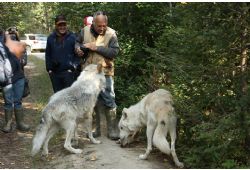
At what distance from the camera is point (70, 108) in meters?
7.36

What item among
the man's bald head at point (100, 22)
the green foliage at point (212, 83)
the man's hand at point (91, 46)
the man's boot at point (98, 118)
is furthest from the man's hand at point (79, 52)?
the green foliage at point (212, 83)

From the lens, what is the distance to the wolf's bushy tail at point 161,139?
6.89 metres

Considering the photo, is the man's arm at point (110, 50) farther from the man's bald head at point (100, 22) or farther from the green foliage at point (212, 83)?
the green foliage at point (212, 83)

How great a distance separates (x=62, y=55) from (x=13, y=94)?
5.65 feet

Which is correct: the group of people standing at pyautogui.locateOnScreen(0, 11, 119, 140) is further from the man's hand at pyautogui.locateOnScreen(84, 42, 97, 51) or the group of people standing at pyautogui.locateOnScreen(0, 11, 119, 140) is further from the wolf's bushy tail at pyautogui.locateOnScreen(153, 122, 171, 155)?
the wolf's bushy tail at pyautogui.locateOnScreen(153, 122, 171, 155)

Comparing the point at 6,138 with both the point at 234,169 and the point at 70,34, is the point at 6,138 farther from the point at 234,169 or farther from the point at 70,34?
the point at 234,169

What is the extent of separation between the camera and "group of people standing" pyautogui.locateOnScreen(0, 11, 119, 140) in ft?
26.6

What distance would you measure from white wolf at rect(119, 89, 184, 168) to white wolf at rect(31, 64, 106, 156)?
2.74 feet

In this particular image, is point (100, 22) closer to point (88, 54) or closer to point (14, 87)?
point (88, 54)

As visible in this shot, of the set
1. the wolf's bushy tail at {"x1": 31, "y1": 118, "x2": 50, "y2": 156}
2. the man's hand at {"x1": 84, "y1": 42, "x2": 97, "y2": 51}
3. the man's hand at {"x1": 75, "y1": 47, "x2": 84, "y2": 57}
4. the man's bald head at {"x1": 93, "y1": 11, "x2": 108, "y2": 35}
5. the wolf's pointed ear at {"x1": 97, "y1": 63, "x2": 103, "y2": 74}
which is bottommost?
the wolf's bushy tail at {"x1": 31, "y1": 118, "x2": 50, "y2": 156}

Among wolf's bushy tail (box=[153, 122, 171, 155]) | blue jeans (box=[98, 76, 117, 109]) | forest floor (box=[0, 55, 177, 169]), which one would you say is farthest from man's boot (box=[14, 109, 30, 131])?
wolf's bushy tail (box=[153, 122, 171, 155])

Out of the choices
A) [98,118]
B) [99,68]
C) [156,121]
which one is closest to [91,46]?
[99,68]

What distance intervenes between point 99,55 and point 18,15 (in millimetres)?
9096

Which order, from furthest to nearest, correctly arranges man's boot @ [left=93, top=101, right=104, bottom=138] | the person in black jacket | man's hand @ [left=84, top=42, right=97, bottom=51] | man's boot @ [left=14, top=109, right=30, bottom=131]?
man's boot @ [left=14, top=109, right=30, bottom=131], the person in black jacket, man's boot @ [left=93, top=101, right=104, bottom=138], man's hand @ [left=84, top=42, right=97, bottom=51]
